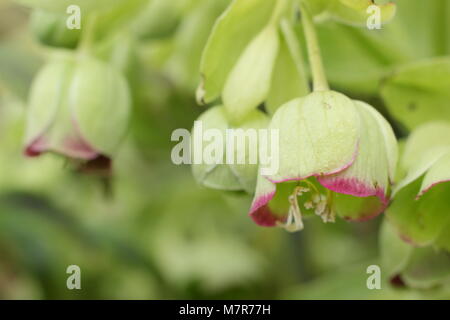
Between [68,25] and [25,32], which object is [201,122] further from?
[25,32]

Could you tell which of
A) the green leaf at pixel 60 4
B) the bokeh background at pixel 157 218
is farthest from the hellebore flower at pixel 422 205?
the green leaf at pixel 60 4

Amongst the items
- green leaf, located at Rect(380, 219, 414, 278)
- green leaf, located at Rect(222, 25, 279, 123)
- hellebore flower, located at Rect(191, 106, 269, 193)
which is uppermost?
green leaf, located at Rect(222, 25, 279, 123)

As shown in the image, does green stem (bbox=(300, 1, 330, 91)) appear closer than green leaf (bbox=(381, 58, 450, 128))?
Yes

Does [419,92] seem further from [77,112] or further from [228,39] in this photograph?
[77,112]

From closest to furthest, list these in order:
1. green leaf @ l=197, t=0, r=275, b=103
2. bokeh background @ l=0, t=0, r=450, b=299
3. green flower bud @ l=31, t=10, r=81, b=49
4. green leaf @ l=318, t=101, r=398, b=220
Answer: green leaf @ l=318, t=101, r=398, b=220 → green leaf @ l=197, t=0, r=275, b=103 → green flower bud @ l=31, t=10, r=81, b=49 → bokeh background @ l=0, t=0, r=450, b=299

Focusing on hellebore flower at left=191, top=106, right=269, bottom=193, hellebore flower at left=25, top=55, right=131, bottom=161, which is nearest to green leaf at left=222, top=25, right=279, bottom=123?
hellebore flower at left=191, top=106, right=269, bottom=193

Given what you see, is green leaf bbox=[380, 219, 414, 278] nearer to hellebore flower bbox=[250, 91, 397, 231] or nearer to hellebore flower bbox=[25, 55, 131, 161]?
hellebore flower bbox=[250, 91, 397, 231]

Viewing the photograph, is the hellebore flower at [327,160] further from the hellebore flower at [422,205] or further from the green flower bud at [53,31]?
the green flower bud at [53,31]
